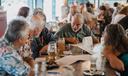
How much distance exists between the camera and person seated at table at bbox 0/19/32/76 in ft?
7.55

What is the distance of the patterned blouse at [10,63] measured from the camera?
2.29 meters

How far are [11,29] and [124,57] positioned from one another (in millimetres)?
987

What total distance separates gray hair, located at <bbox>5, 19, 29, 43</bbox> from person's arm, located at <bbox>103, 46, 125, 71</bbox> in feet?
2.43

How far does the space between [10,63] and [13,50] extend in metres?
0.13

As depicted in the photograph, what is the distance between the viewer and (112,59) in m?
2.56

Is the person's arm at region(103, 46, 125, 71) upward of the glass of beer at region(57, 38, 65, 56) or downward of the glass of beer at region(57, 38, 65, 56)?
upward

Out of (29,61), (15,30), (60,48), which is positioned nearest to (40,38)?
(60,48)

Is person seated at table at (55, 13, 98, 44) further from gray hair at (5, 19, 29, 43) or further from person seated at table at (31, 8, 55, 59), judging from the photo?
gray hair at (5, 19, 29, 43)

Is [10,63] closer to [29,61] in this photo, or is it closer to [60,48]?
[29,61]

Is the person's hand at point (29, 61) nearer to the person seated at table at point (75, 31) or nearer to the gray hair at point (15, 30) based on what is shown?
the gray hair at point (15, 30)

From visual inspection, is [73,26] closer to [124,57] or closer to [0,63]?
[124,57]

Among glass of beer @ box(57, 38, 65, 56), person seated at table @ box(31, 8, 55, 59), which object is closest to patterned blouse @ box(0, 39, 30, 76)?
glass of beer @ box(57, 38, 65, 56)

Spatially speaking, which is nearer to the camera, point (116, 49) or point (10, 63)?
point (10, 63)

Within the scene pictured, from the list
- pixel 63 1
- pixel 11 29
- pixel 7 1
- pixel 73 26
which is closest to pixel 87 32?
pixel 73 26
